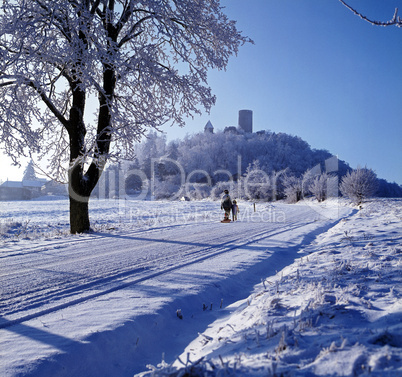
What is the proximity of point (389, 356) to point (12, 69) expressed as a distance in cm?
879

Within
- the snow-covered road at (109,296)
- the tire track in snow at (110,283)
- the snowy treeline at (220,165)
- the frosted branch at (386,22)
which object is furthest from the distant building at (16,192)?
the frosted branch at (386,22)

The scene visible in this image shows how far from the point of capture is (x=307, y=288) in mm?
3367

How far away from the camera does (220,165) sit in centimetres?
10912

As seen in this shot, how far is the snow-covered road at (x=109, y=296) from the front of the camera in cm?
244

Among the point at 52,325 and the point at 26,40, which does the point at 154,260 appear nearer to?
the point at 52,325

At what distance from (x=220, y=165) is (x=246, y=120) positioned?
45470 mm

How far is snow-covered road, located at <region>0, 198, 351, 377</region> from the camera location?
2.44m

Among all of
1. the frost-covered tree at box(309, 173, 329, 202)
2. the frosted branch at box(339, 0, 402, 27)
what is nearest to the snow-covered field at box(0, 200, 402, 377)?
the frosted branch at box(339, 0, 402, 27)

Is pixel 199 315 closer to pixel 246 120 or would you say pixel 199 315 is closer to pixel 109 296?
pixel 109 296

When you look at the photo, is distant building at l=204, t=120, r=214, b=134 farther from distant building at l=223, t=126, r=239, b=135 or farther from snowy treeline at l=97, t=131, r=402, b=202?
snowy treeline at l=97, t=131, r=402, b=202

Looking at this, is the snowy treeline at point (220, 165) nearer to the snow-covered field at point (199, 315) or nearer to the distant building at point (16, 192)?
the distant building at point (16, 192)

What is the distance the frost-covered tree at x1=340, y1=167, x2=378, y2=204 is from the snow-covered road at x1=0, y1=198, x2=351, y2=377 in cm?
3136

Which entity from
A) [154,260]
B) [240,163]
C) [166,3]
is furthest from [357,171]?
[240,163]

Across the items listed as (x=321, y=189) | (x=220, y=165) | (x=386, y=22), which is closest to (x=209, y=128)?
(x=220, y=165)
